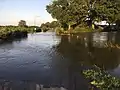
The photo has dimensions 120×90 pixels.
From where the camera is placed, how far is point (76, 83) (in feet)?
39.2

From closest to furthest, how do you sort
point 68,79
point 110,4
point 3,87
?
1. point 3,87
2. point 68,79
3. point 110,4

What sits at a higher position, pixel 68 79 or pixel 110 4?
pixel 110 4

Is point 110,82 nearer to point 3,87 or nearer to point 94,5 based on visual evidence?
point 3,87

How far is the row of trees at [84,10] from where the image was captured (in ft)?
250

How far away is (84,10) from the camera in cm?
7694

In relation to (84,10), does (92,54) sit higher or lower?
lower

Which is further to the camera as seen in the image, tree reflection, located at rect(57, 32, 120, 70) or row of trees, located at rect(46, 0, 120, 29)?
row of trees, located at rect(46, 0, 120, 29)

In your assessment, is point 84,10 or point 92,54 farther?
point 84,10

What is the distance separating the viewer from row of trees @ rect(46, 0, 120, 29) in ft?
250

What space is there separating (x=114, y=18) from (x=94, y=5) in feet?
25.3

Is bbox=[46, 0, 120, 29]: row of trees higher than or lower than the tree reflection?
higher

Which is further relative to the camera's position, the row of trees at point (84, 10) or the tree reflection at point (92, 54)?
the row of trees at point (84, 10)

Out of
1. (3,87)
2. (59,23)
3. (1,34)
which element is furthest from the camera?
(59,23)

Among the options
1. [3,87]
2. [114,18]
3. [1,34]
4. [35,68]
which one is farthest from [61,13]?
[3,87]
